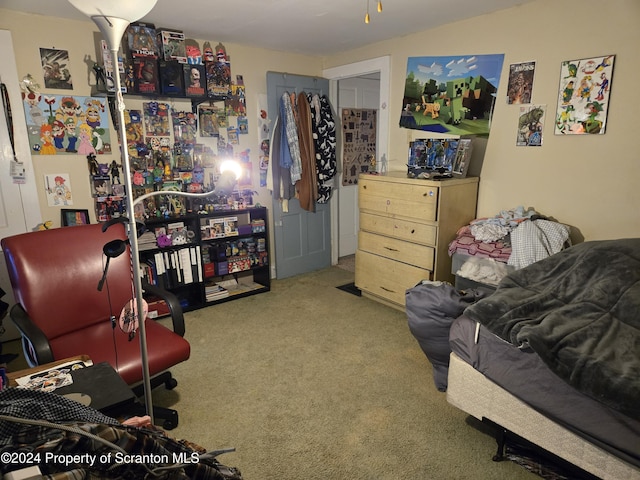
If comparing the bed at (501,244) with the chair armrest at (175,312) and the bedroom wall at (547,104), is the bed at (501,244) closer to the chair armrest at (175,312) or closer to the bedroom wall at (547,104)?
the bedroom wall at (547,104)

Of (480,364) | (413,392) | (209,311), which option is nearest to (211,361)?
(209,311)

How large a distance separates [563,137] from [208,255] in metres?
2.97

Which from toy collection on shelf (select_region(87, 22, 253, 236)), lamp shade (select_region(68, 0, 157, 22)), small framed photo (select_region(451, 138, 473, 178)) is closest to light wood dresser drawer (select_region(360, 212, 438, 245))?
small framed photo (select_region(451, 138, 473, 178))

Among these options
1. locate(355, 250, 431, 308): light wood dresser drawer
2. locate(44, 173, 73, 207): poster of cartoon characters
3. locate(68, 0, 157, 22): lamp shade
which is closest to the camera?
locate(68, 0, 157, 22): lamp shade

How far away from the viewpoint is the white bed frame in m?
1.48

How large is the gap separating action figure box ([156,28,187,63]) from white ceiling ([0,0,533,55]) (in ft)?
0.18

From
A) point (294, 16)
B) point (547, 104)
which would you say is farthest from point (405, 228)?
point (294, 16)

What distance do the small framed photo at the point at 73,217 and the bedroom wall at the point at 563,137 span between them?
2787 millimetres

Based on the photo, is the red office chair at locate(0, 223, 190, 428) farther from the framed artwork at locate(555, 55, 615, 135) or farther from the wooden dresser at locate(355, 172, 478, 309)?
the framed artwork at locate(555, 55, 615, 135)

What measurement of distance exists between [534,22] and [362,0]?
47.6 inches

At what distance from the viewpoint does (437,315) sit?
7.17 feet

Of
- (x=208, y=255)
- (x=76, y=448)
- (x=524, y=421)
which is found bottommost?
(x=524, y=421)

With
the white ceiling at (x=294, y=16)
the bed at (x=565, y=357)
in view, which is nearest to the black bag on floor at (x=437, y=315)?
the bed at (x=565, y=357)

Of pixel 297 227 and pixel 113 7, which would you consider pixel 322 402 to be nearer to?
pixel 113 7
